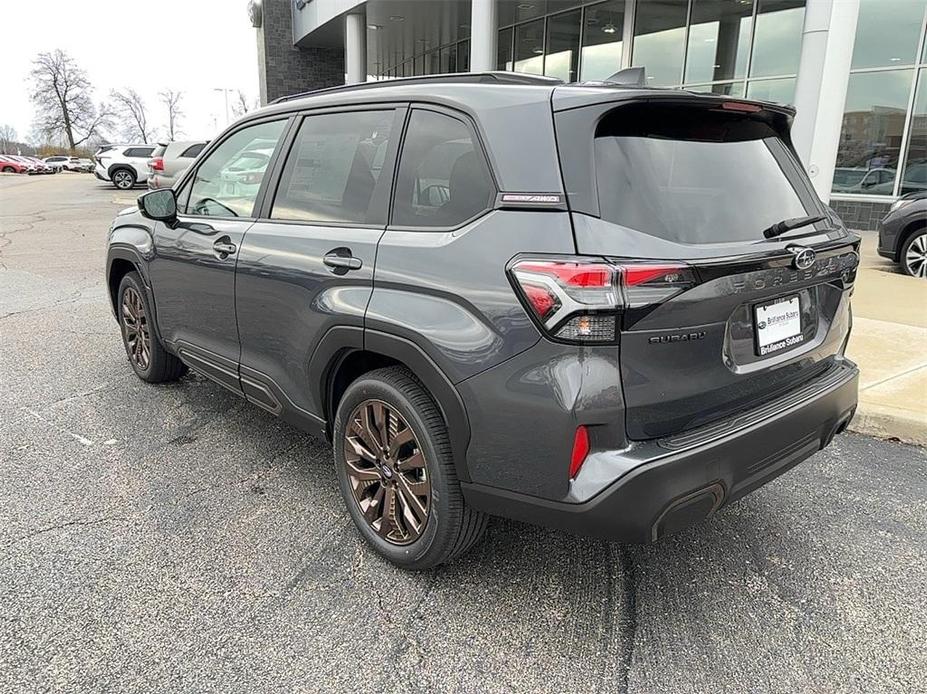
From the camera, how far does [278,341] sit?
3.14m

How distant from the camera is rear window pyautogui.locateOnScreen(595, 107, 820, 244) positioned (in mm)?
2156

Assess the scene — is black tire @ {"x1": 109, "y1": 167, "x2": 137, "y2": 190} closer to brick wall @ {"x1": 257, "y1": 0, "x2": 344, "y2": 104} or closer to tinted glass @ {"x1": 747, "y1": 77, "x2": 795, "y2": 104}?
brick wall @ {"x1": 257, "y1": 0, "x2": 344, "y2": 104}

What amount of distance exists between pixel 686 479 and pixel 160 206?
3214 millimetres

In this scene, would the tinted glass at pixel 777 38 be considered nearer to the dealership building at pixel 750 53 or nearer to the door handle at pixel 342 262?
the dealership building at pixel 750 53

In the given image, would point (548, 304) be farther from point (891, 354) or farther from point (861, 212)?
point (861, 212)

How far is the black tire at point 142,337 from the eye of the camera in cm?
452

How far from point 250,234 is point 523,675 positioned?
227 cm

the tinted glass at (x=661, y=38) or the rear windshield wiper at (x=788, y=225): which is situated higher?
the tinted glass at (x=661, y=38)

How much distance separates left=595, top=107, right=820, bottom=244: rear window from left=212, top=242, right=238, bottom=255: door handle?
6.49ft

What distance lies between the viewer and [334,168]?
119 inches

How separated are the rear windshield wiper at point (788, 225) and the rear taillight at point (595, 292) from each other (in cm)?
55

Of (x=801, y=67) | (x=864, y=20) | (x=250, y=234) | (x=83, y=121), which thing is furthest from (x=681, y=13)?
(x=83, y=121)

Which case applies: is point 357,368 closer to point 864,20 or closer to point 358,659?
point 358,659

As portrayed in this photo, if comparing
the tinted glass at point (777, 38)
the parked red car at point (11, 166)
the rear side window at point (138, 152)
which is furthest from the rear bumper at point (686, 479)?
the parked red car at point (11, 166)
